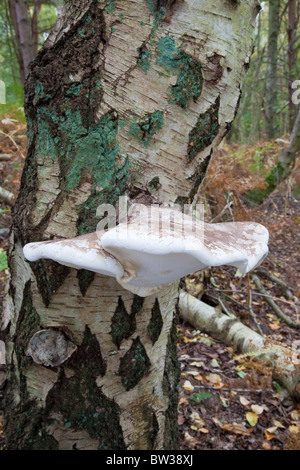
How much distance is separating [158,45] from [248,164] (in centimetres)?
737

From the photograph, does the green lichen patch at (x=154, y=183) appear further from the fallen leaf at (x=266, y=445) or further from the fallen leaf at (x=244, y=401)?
the fallen leaf at (x=244, y=401)

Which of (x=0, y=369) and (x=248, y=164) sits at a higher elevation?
(x=0, y=369)

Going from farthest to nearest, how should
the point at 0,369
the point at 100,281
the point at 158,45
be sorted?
A: the point at 0,369 → the point at 100,281 → the point at 158,45

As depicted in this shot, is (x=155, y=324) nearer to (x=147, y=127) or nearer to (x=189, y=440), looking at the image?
(x=147, y=127)

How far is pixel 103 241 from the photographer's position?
819 millimetres

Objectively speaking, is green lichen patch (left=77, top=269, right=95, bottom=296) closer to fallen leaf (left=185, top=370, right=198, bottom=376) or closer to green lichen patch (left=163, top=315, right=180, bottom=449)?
green lichen patch (left=163, top=315, right=180, bottom=449)

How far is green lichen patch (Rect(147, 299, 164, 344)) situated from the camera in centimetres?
138

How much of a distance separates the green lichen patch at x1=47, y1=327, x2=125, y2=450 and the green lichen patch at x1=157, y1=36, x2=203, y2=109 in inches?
38.0

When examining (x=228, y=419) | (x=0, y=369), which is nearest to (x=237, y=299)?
(x=228, y=419)

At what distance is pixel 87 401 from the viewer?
1.40m

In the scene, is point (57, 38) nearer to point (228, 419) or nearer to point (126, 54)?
point (126, 54)

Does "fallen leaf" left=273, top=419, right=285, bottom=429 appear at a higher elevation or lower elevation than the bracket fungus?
lower

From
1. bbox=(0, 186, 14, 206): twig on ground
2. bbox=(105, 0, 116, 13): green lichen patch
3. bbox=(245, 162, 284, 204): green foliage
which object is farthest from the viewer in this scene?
bbox=(245, 162, 284, 204): green foliage

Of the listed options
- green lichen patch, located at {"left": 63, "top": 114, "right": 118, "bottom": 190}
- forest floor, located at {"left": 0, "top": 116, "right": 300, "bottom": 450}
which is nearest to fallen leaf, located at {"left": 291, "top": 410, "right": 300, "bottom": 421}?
forest floor, located at {"left": 0, "top": 116, "right": 300, "bottom": 450}
